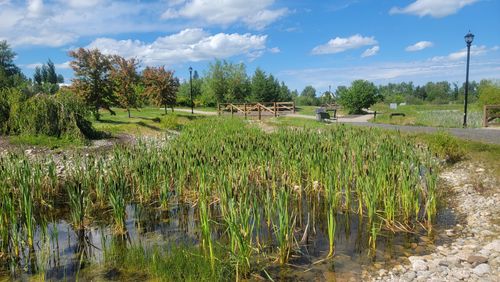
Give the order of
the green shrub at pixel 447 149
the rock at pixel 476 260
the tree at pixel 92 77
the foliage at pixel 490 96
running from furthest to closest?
the foliage at pixel 490 96
the tree at pixel 92 77
the green shrub at pixel 447 149
the rock at pixel 476 260

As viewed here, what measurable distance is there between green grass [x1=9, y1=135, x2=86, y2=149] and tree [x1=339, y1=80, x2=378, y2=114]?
109ft

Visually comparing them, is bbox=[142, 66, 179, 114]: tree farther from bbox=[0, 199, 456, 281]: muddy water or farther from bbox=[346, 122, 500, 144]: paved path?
bbox=[0, 199, 456, 281]: muddy water

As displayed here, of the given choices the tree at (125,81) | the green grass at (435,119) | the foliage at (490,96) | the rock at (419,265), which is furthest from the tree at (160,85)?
the rock at (419,265)

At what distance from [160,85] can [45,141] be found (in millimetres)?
18371

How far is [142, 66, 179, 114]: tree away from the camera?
30969 mm

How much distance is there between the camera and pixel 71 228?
6.13 m

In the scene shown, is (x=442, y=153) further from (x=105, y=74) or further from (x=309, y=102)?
(x=309, y=102)

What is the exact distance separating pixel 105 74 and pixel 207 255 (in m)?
20.5

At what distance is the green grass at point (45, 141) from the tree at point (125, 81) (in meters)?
10.5

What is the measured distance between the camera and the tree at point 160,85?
31.0 meters

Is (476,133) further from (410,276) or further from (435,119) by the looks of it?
(410,276)

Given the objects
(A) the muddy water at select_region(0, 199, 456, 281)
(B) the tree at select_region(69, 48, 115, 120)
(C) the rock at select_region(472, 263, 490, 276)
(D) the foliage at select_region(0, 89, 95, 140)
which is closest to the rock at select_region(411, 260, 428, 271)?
(A) the muddy water at select_region(0, 199, 456, 281)

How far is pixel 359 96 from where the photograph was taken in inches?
1598

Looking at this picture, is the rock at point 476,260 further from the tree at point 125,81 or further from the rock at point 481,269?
the tree at point 125,81
